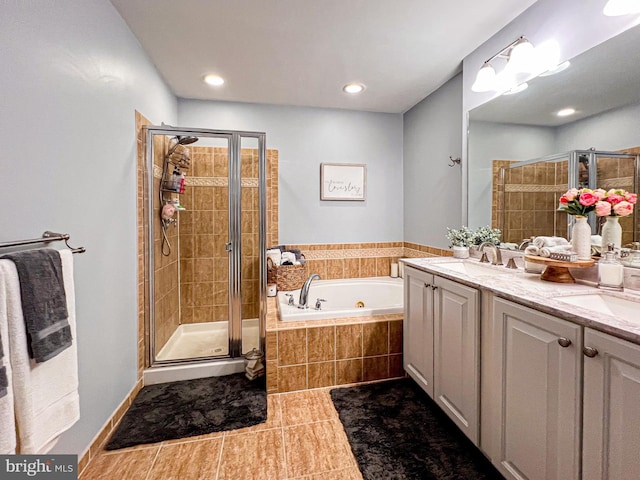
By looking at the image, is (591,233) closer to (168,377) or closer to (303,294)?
(303,294)

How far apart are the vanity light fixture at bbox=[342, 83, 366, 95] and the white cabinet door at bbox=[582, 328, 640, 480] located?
8.28 ft

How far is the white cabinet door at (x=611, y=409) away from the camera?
2.75 feet

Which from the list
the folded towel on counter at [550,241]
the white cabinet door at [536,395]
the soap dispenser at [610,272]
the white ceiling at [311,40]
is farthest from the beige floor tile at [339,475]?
the white ceiling at [311,40]

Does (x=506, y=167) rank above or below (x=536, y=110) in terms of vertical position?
below

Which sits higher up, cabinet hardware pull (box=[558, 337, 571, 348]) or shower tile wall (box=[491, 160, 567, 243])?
shower tile wall (box=[491, 160, 567, 243])

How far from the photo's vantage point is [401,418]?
1.87 m

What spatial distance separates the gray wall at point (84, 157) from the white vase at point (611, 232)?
2.47 meters

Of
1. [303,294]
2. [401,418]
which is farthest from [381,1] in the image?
[401,418]

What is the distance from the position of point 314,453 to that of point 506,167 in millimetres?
2067

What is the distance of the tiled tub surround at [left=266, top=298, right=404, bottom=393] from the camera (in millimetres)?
2154

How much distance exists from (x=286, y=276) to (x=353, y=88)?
187cm

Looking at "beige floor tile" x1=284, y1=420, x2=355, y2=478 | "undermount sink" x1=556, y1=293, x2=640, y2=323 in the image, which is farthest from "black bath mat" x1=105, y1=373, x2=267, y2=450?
"undermount sink" x1=556, y1=293, x2=640, y2=323

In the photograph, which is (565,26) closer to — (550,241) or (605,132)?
(605,132)

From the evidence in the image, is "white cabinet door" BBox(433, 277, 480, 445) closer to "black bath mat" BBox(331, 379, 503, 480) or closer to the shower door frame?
"black bath mat" BBox(331, 379, 503, 480)
